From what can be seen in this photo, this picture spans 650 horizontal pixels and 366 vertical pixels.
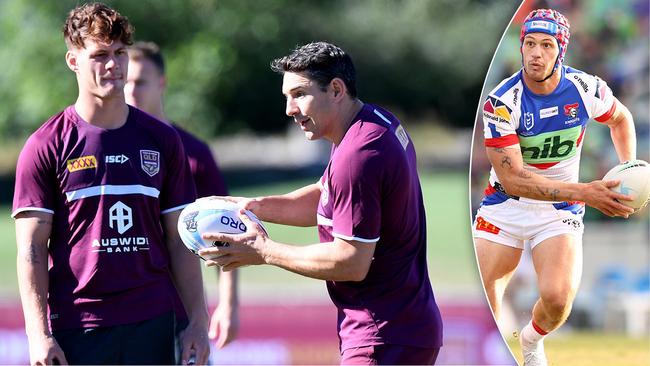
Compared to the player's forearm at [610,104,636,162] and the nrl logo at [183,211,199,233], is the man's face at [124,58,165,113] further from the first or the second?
the player's forearm at [610,104,636,162]

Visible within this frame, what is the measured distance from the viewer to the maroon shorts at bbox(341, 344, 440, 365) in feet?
13.6

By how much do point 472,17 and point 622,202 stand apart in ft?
106

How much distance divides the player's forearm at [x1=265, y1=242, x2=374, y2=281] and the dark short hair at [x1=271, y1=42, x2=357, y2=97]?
2.02 ft

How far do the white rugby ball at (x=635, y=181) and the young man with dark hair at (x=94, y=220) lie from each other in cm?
199

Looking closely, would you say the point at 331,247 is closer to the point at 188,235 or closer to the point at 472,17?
the point at 188,235

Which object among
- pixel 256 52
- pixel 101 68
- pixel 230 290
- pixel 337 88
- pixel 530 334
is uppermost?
pixel 256 52

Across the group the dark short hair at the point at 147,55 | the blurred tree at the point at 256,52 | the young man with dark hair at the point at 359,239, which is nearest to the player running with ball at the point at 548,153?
the young man with dark hair at the point at 359,239

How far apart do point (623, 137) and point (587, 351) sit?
2.92ft

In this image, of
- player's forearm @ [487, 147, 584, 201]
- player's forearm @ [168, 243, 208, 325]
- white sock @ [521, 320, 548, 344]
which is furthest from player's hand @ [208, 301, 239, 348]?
player's forearm @ [487, 147, 584, 201]

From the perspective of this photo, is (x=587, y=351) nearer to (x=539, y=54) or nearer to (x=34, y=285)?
(x=539, y=54)

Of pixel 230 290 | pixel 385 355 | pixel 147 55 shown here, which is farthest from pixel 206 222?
pixel 147 55

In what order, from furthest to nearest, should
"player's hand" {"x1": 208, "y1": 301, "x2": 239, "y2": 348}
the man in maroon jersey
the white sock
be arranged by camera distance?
"player's hand" {"x1": 208, "y1": 301, "x2": 239, "y2": 348}
the man in maroon jersey
the white sock

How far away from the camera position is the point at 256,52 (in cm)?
3180

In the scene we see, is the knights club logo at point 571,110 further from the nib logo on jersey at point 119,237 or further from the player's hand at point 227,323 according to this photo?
the player's hand at point 227,323
